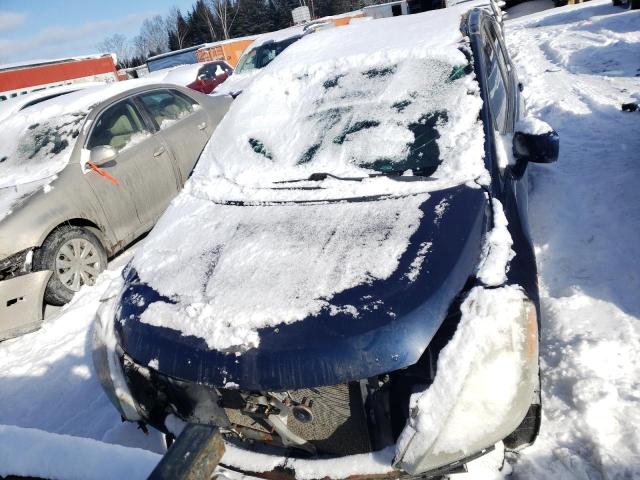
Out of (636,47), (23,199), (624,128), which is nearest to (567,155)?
(624,128)

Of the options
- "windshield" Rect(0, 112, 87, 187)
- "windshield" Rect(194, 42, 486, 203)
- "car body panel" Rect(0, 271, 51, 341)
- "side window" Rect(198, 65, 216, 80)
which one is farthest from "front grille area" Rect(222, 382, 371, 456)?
"side window" Rect(198, 65, 216, 80)

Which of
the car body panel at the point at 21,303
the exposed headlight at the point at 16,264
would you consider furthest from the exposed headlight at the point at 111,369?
the exposed headlight at the point at 16,264

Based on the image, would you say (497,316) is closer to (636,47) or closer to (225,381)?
(225,381)

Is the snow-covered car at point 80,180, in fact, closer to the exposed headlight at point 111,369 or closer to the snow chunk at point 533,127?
the exposed headlight at point 111,369

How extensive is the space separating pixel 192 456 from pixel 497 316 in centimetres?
103

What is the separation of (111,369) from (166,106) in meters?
3.85

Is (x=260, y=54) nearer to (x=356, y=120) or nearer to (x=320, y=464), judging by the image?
(x=356, y=120)

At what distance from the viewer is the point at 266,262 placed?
1934mm

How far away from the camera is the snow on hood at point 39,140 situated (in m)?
4.00

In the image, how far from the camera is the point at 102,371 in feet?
6.68

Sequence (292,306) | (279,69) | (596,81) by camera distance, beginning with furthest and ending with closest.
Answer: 1. (596,81)
2. (279,69)
3. (292,306)

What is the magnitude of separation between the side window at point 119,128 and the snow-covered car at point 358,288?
214 centimetres

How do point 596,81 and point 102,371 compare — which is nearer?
point 102,371

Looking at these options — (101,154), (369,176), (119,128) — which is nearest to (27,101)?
(119,128)
